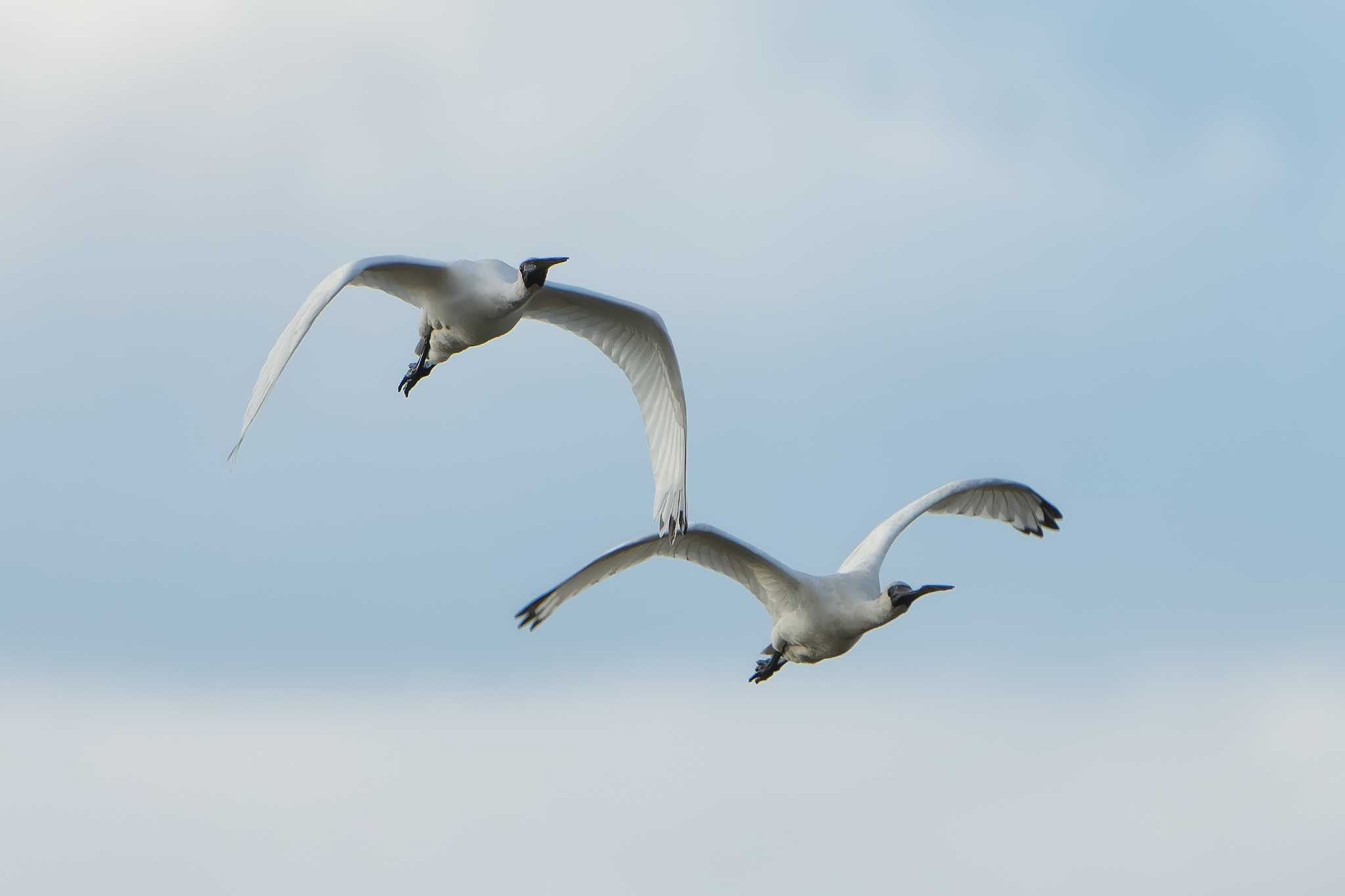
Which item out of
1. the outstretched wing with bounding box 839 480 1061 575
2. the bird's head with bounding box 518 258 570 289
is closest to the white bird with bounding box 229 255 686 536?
the bird's head with bounding box 518 258 570 289

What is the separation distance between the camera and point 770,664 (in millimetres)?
25641

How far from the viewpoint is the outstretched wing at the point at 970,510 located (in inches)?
1027

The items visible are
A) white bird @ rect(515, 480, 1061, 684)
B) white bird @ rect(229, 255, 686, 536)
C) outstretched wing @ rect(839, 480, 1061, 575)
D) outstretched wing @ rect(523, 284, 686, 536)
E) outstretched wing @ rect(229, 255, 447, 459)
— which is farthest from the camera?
outstretched wing @ rect(839, 480, 1061, 575)

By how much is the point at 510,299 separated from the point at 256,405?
5.05m

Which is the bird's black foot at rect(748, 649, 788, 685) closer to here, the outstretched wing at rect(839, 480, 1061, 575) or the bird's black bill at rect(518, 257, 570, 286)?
the outstretched wing at rect(839, 480, 1061, 575)

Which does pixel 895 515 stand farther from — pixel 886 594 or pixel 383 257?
pixel 383 257

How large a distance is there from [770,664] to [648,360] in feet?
13.4

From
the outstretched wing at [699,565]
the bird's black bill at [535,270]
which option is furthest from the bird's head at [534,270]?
the outstretched wing at [699,565]

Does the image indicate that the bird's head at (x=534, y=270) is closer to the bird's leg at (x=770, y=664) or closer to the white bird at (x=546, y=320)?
the white bird at (x=546, y=320)

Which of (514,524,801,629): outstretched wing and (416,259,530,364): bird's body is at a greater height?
(416,259,530,364): bird's body

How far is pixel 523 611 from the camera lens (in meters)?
25.7

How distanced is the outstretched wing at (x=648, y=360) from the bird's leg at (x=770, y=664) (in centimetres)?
276

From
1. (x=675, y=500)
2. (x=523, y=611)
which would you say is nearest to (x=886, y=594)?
(x=675, y=500)

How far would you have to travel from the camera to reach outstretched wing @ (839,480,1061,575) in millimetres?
26078
